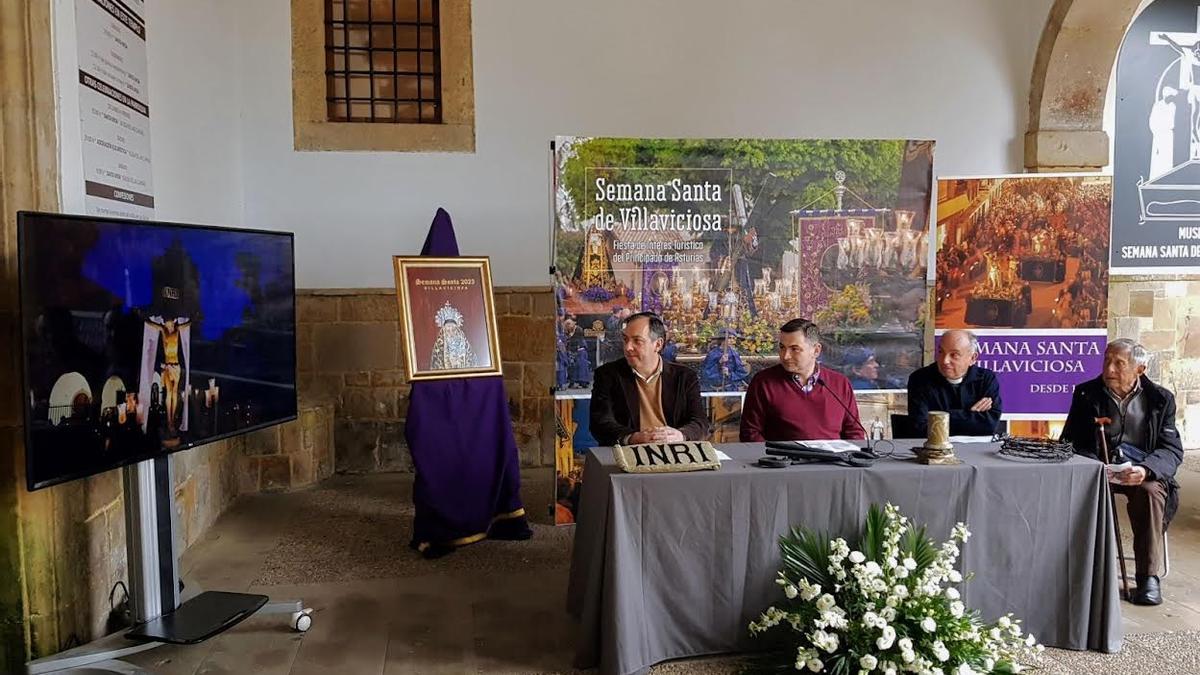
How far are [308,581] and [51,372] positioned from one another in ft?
6.02

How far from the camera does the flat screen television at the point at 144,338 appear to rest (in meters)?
2.65

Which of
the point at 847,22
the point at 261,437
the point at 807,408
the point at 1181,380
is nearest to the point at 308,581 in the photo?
the point at 261,437

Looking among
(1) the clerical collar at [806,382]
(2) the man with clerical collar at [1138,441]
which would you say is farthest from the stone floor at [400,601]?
(1) the clerical collar at [806,382]

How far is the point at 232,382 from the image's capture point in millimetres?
3553

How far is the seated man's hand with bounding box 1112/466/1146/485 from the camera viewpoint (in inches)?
149

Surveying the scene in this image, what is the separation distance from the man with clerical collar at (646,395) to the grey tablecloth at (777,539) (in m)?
0.82

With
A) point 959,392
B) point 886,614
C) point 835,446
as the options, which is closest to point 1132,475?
point 959,392

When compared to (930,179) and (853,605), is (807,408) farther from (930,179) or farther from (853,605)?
(930,179)

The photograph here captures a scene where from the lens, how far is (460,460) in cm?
468

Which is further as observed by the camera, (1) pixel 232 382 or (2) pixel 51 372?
(1) pixel 232 382

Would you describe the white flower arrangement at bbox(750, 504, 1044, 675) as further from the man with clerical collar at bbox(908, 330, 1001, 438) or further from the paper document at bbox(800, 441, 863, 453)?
the man with clerical collar at bbox(908, 330, 1001, 438)

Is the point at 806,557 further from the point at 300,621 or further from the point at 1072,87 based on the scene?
the point at 1072,87

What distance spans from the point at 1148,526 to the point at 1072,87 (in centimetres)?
397

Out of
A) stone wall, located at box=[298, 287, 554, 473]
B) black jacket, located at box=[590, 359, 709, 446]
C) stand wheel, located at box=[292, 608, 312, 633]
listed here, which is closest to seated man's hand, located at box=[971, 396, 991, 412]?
black jacket, located at box=[590, 359, 709, 446]
